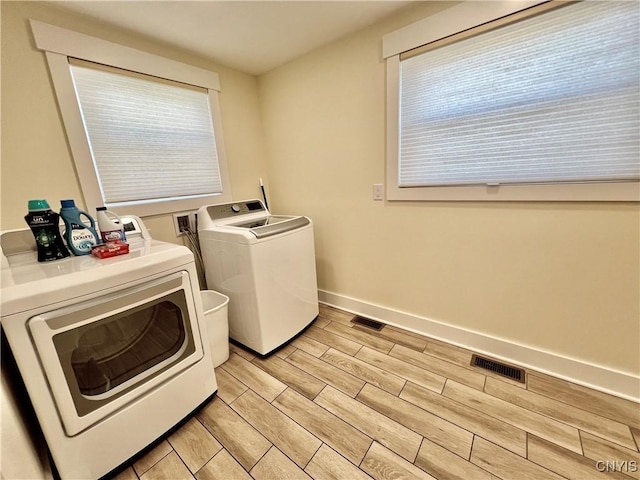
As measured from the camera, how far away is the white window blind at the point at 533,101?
1.12m

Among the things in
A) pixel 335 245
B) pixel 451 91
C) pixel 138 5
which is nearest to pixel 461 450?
pixel 335 245

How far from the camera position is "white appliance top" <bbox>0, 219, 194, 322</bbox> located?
0.83 metres

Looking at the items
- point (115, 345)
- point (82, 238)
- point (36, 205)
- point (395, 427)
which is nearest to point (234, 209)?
point (82, 238)

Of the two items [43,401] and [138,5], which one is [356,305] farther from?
[138,5]

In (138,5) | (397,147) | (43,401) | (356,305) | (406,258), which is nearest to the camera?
(43,401)

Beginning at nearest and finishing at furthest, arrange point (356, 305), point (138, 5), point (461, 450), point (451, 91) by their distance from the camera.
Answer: point (461, 450) < point (138, 5) < point (451, 91) < point (356, 305)

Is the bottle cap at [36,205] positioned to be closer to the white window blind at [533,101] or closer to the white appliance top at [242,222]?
the white appliance top at [242,222]

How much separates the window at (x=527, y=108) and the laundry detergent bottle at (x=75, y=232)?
6.02 ft

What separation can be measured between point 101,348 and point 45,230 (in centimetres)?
59

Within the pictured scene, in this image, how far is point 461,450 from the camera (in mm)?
1099

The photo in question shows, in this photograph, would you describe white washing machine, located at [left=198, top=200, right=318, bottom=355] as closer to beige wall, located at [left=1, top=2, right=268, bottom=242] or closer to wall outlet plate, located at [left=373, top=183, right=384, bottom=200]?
wall outlet plate, located at [left=373, top=183, right=384, bottom=200]

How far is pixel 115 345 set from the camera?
1078 mm

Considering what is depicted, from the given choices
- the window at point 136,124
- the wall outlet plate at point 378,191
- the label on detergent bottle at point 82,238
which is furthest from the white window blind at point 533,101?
the label on detergent bottle at point 82,238

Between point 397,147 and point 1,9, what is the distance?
2211 millimetres
